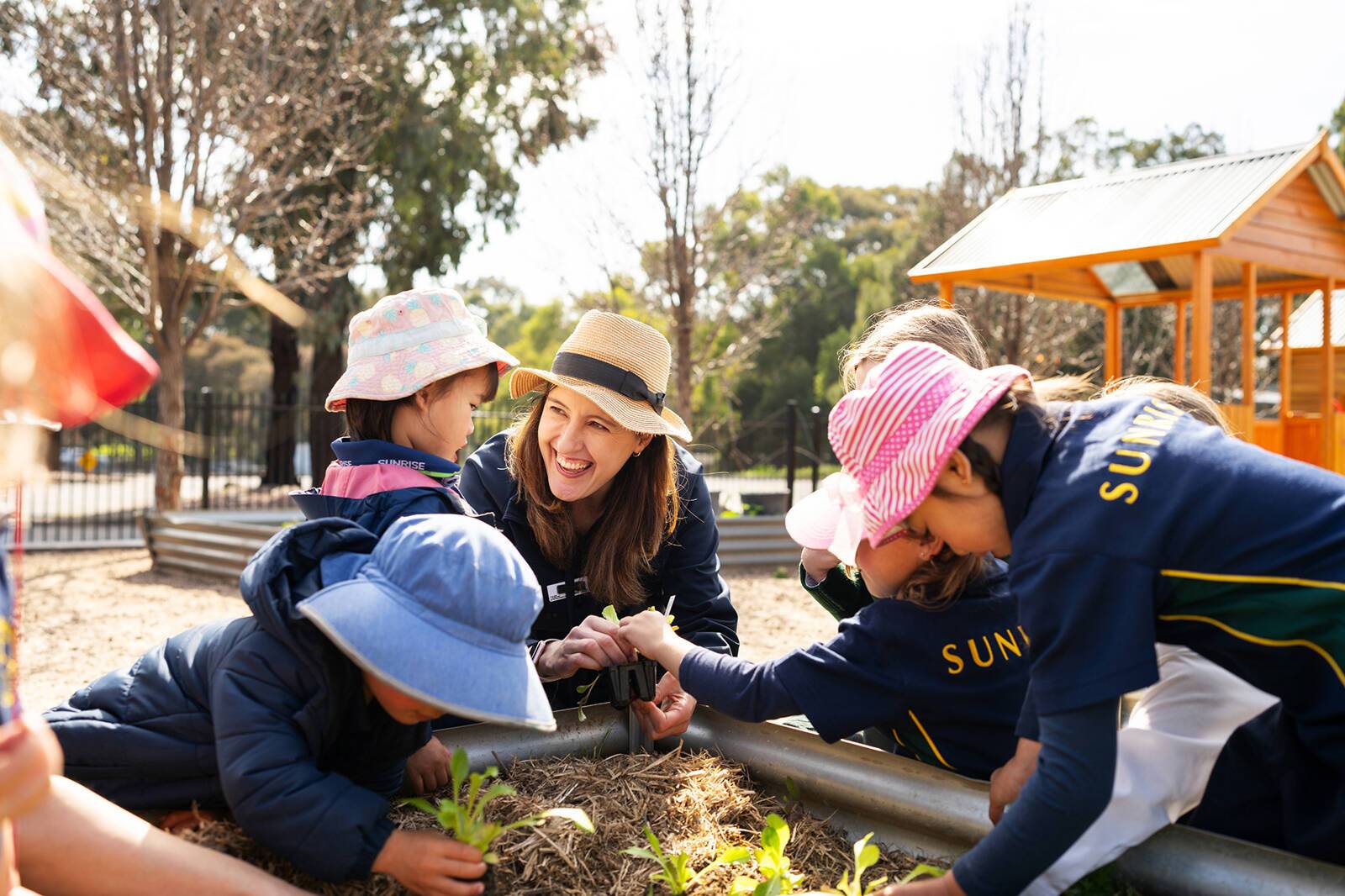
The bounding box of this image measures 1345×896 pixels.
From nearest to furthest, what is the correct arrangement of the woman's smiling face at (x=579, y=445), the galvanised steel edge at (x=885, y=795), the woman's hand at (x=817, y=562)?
the galvanised steel edge at (x=885, y=795) → the woman's hand at (x=817, y=562) → the woman's smiling face at (x=579, y=445)

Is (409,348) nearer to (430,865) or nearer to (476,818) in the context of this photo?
(476,818)

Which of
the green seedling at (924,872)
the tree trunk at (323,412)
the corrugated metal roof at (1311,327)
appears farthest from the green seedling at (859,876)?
the corrugated metal roof at (1311,327)

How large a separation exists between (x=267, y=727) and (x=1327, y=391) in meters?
11.4

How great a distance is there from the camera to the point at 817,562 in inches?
102

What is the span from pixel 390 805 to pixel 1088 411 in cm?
144

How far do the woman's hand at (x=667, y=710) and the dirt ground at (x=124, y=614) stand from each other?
10.7 feet

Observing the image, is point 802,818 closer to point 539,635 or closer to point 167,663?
point 539,635

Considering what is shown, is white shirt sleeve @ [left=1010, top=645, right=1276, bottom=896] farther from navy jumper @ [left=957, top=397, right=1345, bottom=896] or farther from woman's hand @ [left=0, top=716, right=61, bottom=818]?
woman's hand @ [left=0, top=716, right=61, bottom=818]

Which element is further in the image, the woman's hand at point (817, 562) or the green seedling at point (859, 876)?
the woman's hand at point (817, 562)

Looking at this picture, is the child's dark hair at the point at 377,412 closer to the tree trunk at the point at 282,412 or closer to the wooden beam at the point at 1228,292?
the wooden beam at the point at 1228,292

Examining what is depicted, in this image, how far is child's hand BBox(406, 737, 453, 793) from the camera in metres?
2.01

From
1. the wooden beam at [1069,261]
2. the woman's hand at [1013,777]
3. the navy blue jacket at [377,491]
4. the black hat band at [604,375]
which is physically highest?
the wooden beam at [1069,261]

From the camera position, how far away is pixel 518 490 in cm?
296

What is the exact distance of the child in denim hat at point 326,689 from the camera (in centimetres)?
148
